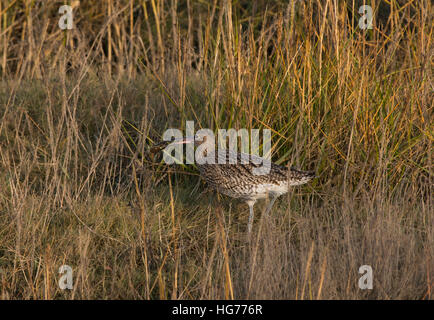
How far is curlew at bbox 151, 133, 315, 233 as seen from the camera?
394 cm

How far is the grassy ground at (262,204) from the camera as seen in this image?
3178mm

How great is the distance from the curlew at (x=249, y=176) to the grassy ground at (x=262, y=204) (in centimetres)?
13

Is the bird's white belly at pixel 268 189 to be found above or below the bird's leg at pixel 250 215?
above

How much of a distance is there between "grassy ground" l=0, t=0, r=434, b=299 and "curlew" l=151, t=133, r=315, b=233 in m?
0.13

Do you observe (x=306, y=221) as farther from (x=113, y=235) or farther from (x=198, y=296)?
(x=113, y=235)

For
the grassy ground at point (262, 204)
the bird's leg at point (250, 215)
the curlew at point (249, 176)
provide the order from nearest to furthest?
the grassy ground at point (262, 204) < the bird's leg at point (250, 215) < the curlew at point (249, 176)

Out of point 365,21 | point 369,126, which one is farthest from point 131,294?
point 365,21

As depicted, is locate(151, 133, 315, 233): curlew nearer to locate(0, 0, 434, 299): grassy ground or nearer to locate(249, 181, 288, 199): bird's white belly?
locate(249, 181, 288, 199): bird's white belly

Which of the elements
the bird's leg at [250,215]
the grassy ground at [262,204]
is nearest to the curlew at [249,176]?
the bird's leg at [250,215]

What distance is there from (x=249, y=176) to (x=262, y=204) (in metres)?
0.43

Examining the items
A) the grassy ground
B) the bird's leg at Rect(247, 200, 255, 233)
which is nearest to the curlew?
the bird's leg at Rect(247, 200, 255, 233)

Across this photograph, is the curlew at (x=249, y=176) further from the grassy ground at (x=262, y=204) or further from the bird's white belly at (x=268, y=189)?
the grassy ground at (x=262, y=204)

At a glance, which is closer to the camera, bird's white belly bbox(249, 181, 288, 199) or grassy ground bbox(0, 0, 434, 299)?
grassy ground bbox(0, 0, 434, 299)

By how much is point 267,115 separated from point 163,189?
3.07 ft
